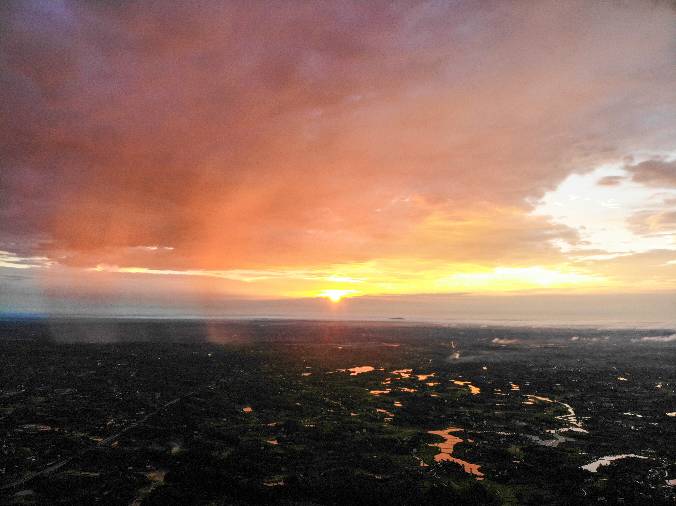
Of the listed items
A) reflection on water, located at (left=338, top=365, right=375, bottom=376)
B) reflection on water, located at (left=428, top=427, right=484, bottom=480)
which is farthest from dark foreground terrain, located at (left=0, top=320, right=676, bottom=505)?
reflection on water, located at (left=338, top=365, right=375, bottom=376)

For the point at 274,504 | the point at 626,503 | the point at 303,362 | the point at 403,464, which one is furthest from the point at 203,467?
the point at 303,362

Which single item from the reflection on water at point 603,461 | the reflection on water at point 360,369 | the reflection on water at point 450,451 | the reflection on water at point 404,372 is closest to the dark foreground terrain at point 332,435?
the reflection on water at point 450,451

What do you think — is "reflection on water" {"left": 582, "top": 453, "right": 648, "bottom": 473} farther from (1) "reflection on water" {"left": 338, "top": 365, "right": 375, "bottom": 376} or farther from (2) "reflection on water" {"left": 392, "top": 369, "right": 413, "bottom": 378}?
(1) "reflection on water" {"left": 338, "top": 365, "right": 375, "bottom": 376}

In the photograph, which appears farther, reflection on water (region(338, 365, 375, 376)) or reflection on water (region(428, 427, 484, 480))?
reflection on water (region(338, 365, 375, 376))

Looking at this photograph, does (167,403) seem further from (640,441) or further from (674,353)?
(674,353)

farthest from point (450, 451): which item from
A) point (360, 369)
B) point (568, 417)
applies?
point (360, 369)

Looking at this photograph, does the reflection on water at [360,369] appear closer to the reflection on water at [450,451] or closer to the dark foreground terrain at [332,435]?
the dark foreground terrain at [332,435]
